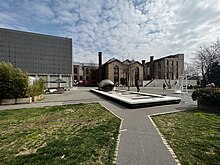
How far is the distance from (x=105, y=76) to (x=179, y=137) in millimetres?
56230

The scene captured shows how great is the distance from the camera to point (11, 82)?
12.1 m

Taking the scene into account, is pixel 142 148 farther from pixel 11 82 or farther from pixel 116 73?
pixel 116 73

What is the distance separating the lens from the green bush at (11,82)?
39.0ft

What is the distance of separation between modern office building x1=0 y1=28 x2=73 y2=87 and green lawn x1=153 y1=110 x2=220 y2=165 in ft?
152

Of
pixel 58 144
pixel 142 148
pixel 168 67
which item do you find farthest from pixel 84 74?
→ pixel 142 148

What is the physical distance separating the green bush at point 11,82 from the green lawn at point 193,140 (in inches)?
452

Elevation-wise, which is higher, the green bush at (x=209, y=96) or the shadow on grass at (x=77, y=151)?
the green bush at (x=209, y=96)

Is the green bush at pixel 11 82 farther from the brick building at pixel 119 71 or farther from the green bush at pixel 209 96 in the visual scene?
the brick building at pixel 119 71

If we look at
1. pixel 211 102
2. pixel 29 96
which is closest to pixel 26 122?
pixel 29 96

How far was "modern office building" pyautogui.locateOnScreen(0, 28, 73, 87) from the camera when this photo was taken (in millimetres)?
44688

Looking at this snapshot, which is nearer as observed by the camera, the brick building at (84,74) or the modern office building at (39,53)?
the modern office building at (39,53)

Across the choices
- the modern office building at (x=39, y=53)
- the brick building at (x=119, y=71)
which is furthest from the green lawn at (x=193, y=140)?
the brick building at (x=119, y=71)

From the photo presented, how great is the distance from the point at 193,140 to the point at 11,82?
43.2 feet

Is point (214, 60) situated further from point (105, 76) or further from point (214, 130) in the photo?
point (105, 76)
